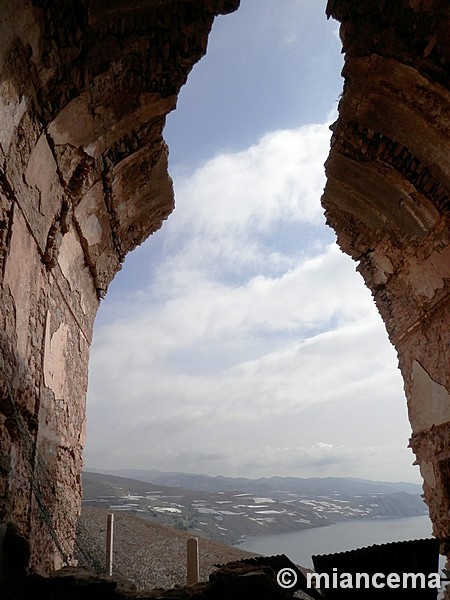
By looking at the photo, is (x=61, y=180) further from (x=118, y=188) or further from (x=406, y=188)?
(x=406, y=188)

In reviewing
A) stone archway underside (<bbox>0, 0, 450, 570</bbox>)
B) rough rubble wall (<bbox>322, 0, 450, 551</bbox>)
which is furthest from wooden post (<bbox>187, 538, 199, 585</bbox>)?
rough rubble wall (<bbox>322, 0, 450, 551</bbox>)

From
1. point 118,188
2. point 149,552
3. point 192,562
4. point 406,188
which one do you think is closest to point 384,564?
point 406,188

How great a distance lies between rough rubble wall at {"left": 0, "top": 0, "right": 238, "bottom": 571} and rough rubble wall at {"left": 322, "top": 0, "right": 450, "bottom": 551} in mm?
1607

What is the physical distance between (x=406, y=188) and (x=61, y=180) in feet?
13.0

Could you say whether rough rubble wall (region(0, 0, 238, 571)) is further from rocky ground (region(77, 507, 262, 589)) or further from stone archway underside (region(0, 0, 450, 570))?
rocky ground (region(77, 507, 262, 589))

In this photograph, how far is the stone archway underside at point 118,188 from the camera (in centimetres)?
342

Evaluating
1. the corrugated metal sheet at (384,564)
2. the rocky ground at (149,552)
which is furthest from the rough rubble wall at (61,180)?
the rocky ground at (149,552)

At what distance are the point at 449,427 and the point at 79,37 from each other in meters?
5.69

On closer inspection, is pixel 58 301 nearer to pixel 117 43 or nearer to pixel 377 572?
pixel 117 43

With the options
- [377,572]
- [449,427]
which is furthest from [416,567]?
[449,427]

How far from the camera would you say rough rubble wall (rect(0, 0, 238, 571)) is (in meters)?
3.27

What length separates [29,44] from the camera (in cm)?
336

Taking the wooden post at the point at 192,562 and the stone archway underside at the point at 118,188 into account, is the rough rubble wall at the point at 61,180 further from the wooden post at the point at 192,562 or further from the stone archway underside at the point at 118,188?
the wooden post at the point at 192,562

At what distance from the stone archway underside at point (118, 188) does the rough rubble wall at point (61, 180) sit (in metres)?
0.02
